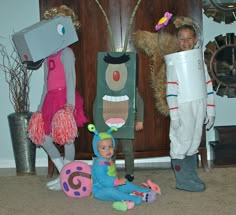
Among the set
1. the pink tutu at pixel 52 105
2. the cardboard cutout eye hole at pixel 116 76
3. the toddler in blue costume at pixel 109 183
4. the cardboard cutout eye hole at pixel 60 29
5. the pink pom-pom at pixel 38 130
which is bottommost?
the toddler in blue costume at pixel 109 183

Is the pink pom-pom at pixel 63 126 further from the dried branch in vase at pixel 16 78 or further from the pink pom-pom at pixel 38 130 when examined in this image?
the dried branch in vase at pixel 16 78

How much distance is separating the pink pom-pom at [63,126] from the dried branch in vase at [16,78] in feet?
2.79

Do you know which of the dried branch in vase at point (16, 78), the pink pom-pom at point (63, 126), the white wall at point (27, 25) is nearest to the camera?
the pink pom-pom at point (63, 126)

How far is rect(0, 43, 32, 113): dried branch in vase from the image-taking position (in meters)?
3.35

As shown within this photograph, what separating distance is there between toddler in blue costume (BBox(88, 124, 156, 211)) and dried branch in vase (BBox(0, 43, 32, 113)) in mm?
1103

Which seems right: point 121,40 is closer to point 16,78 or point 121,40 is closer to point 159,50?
point 159,50

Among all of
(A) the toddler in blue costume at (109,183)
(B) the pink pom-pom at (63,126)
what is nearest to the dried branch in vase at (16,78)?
(B) the pink pom-pom at (63,126)

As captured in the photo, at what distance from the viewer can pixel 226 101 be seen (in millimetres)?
3547

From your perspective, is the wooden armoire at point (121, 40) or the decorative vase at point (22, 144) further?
the decorative vase at point (22, 144)

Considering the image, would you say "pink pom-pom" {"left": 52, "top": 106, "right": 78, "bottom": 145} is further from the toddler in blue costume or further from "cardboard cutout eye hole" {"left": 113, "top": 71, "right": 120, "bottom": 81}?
"cardboard cutout eye hole" {"left": 113, "top": 71, "right": 120, "bottom": 81}

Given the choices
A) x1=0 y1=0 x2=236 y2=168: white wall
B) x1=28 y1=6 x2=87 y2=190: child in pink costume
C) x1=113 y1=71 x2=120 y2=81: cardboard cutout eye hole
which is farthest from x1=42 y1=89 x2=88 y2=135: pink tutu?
x1=0 y1=0 x2=236 y2=168: white wall

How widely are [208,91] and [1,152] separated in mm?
1853

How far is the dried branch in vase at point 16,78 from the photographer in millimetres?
3354

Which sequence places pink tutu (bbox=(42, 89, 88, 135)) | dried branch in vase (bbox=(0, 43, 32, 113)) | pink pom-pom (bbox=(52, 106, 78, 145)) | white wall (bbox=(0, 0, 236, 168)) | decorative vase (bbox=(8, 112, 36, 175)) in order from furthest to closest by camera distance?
white wall (bbox=(0, 0, 236, 168)), dried branch in vase (bbox=(0, 43, 32, 113)), decorative vase (bbox=(8, 112, 36, 175)), pink tutu (bbox=(42, 89, 88, 135)), pink pom-pom (bbox=(52, 106, 78, 145))
